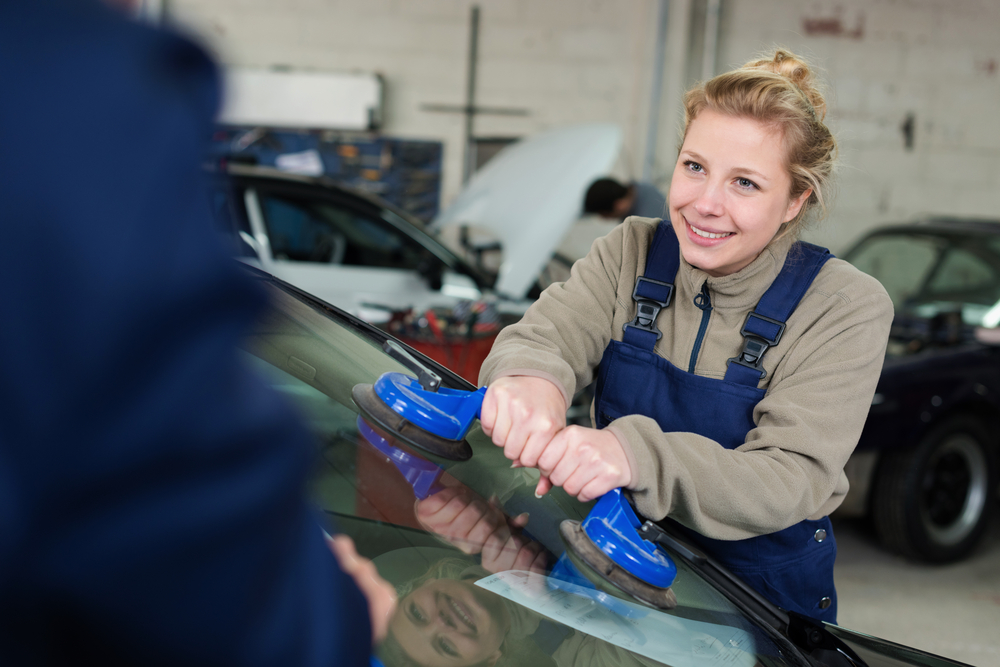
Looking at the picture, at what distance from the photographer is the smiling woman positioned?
1014 millimetres

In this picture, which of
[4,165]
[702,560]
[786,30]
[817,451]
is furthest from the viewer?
[786,30]

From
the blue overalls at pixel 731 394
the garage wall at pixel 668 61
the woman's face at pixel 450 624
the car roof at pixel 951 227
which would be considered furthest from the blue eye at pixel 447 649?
the garage wall at pixel 668 61

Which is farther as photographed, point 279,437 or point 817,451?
point 817,451

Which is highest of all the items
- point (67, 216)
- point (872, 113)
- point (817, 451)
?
point (872, 113)

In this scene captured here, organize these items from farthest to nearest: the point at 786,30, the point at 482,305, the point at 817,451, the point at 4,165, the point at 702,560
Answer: the point at 786,30, the point at 482,305, the point at 702,560, the point at 817,451, the point at 4,165

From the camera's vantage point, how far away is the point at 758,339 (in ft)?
3.77

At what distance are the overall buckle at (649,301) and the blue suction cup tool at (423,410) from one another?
317 mm

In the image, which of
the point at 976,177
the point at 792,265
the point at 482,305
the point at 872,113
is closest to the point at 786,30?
the point at 872,113

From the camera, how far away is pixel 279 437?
36 centimetres

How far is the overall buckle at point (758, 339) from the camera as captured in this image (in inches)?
44.8

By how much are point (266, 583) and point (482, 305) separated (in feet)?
9.90

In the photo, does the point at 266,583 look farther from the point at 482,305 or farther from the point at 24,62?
the point at 482,305

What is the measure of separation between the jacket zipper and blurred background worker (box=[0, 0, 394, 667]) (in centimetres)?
93

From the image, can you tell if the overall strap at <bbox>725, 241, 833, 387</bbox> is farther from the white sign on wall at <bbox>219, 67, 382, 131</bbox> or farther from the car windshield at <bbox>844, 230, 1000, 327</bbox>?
the white sign on wall at <bbox>219, 67, 382, 131</bbox>
